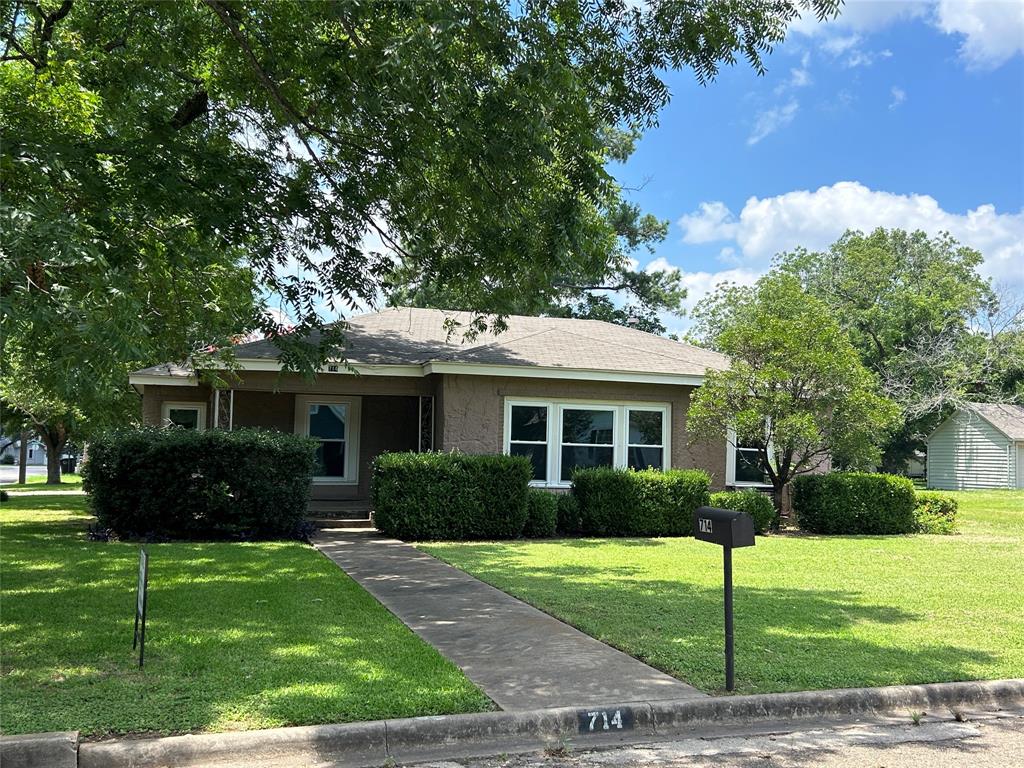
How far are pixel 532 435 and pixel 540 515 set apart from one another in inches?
94.0

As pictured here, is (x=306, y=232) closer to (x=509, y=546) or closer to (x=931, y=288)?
(x=509, y=546)

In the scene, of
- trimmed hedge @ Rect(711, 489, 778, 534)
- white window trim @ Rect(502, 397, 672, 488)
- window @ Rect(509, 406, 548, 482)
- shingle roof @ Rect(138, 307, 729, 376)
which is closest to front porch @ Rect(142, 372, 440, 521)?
shingle roof @ Rect(138, 307, 729, 376)

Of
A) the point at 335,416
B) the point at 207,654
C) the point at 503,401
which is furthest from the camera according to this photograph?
the point at 335,416

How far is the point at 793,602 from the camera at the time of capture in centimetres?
866

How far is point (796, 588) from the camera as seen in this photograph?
955 cm

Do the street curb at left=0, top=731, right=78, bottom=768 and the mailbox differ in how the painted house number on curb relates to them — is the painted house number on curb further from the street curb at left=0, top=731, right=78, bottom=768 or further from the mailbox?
the street curb at left=0, top=731, right=78, bottom=768

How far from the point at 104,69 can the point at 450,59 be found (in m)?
5.04

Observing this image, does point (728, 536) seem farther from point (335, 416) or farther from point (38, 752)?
point (335, 416)

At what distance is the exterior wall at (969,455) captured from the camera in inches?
1439

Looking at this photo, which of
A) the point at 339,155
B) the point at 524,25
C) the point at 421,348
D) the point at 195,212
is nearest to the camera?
the point at 524,25

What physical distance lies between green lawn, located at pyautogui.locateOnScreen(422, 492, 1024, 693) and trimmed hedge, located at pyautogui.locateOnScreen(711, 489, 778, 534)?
669mm

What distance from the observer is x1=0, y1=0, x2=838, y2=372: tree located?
688cm

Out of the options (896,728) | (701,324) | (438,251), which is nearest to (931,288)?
(701,324)

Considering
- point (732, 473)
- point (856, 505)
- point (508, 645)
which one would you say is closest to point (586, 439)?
point (732, 473)
